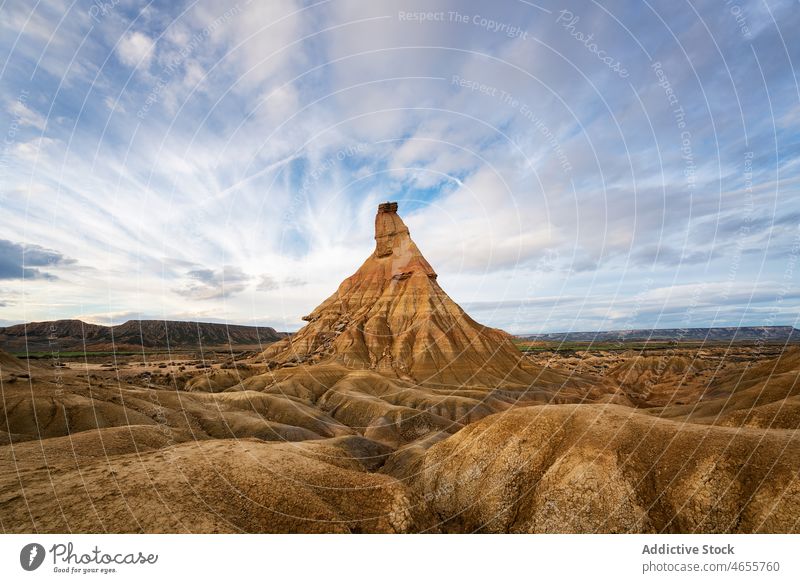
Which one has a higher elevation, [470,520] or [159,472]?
[159,472]

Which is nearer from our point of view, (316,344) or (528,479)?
(528,479)

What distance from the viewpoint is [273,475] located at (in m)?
20.0

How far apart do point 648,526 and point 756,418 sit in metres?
14.9

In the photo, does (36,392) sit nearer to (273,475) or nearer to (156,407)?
(156,407)

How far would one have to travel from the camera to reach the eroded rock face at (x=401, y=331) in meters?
99.1

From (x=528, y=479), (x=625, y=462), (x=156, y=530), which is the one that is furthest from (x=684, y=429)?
(x=156, y=530)
